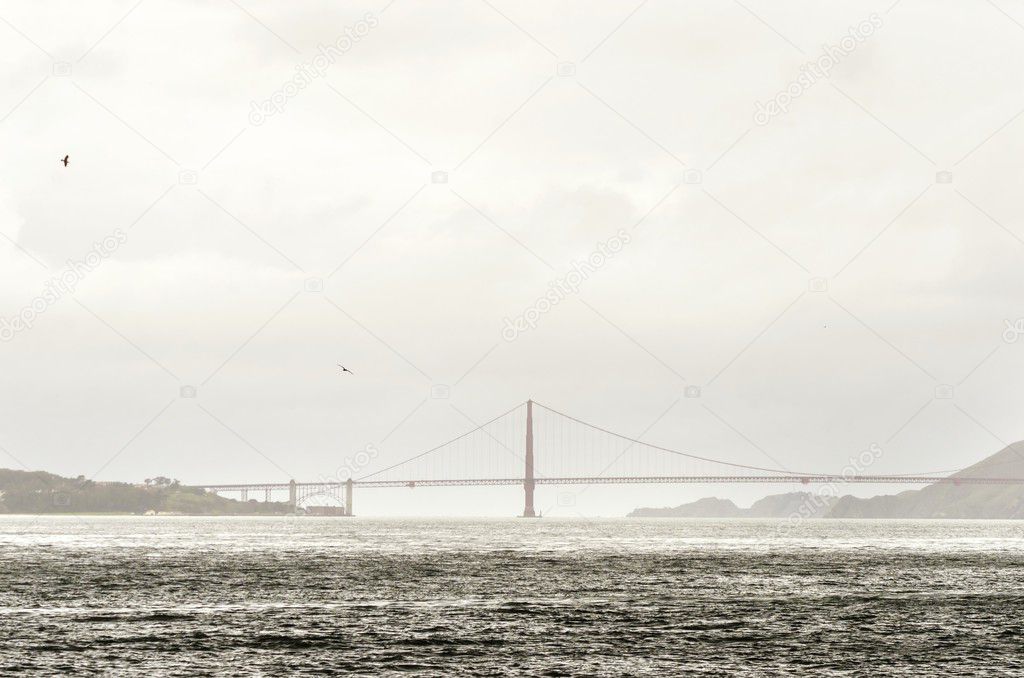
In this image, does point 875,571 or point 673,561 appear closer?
point 875,571

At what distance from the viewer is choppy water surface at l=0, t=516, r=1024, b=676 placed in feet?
115

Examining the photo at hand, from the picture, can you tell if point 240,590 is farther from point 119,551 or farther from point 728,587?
point 119,551

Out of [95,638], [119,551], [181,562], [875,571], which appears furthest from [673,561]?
[95,638]

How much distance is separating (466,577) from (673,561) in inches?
1007

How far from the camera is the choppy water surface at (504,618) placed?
35.1 metres

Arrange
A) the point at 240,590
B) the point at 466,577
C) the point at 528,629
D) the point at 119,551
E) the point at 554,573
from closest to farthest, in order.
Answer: the point at 528,629, the point at 240,590, the point at 466,577, the point at 554,573, the point at 119,551

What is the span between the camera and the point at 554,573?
7319 cm

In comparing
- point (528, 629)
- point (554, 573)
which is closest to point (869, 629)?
point (528, 629)

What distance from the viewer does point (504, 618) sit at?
1829 inches

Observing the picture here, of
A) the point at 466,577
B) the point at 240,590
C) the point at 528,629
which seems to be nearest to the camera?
the point at 528,629

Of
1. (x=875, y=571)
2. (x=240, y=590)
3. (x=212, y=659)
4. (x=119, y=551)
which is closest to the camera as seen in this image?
(x=212, y=659)

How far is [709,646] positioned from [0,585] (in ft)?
127

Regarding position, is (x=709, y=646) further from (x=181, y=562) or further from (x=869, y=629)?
(x=181, y=562)

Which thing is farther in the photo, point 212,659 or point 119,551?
point 119,551
